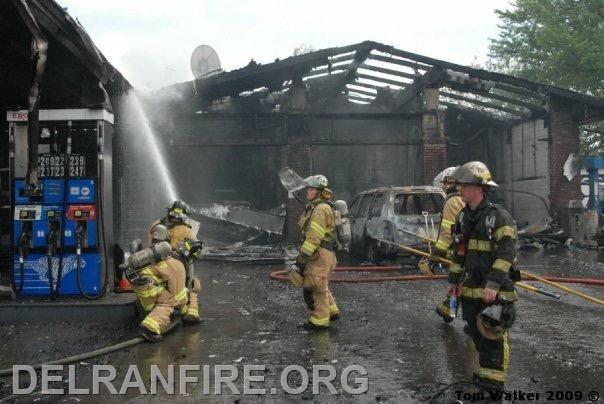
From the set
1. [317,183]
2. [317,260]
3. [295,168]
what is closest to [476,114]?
[295,168]

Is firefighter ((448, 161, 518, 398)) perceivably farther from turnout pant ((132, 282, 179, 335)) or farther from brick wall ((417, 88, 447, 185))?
brick wall ((417, 88, 447, 185))

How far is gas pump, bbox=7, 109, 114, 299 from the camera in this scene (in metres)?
6.34

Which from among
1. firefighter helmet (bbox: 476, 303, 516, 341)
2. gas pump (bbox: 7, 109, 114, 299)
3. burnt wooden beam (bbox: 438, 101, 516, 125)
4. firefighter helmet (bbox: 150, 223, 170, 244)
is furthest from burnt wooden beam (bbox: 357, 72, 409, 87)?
firefighter helmet (bbox: 476, 303, 516, 341)

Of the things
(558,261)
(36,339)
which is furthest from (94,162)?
(558,261)

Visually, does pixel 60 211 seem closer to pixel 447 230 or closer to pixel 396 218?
pixel 447 230

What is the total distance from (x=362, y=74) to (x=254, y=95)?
3.48 m

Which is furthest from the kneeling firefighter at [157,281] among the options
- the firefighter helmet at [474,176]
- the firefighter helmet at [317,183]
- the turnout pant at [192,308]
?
the firefighter helmet at [474,176]

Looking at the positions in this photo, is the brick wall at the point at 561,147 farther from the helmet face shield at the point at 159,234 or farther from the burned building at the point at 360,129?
the helmet face shield at the point at 159,234

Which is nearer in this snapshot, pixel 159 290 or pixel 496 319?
pixel 496 319

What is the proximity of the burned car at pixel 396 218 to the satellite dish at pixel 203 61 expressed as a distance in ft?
20.6

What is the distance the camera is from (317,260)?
5672 millimetres

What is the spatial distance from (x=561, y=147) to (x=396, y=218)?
7.61 meters

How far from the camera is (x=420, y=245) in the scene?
1016 centimetres

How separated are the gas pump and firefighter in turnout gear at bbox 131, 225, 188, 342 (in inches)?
49.7
